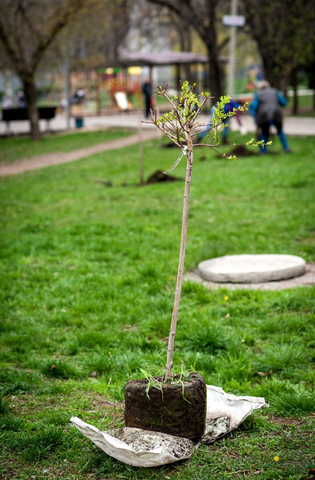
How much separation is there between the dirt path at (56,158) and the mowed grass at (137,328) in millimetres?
5578

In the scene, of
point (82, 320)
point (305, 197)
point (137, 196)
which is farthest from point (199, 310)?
point (137, 196)

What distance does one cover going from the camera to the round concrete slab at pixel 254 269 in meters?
5.70

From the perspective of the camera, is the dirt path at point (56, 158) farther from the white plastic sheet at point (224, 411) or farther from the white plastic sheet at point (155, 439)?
the white plastic sheet at point (155, 439)

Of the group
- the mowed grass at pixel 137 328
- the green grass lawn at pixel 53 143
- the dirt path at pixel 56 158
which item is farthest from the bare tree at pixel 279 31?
the mowed grass at pixel 137 328

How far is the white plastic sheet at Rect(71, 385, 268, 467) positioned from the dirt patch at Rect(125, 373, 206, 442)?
44 millimetres

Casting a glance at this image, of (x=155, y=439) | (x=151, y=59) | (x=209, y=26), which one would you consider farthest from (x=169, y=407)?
(x=151, y=59)

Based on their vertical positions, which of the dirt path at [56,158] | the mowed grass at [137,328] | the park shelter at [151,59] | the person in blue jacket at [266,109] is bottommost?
the mowed grass at [137,328]

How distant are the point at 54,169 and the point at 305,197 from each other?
771 centimetres

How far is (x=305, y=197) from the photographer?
9461 mm

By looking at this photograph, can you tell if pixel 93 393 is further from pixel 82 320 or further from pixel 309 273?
pixel 309 273

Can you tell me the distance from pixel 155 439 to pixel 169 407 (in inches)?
6.9

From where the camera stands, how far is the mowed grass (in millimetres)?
2928

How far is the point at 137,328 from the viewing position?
4.77 meters

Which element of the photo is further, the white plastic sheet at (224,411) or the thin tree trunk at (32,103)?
the thin tree trunk at (32,103)
